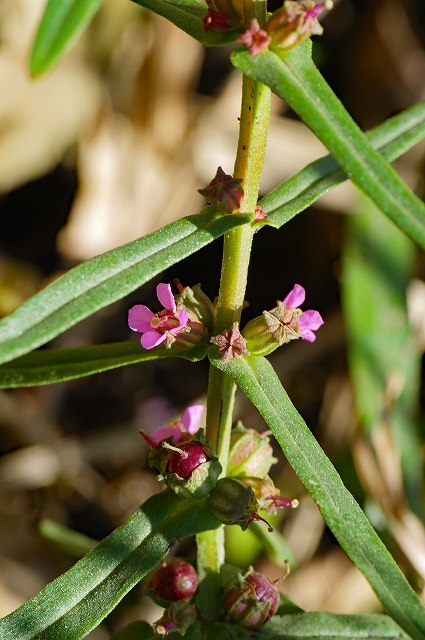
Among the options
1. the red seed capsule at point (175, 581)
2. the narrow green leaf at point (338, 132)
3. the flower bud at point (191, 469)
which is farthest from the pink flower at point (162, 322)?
the red seed capsule at point (175, 581)

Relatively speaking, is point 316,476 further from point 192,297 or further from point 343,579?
point 343,579

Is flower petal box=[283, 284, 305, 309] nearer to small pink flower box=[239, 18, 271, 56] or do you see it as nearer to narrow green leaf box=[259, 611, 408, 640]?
small pink flower box=[239, 18, 271, 56]

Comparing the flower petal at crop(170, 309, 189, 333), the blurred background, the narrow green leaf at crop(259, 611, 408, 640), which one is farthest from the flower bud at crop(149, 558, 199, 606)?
the blurred background

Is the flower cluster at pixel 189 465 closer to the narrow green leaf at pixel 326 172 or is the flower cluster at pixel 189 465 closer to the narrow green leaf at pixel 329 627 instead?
the narrow green leaf at pixel 329 627

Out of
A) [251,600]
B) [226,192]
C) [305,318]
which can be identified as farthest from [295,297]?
[251,600]

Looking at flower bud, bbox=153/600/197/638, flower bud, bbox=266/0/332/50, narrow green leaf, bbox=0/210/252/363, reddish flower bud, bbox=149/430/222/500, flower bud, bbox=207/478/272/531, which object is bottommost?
flower bud, bbox=153/600/197/638

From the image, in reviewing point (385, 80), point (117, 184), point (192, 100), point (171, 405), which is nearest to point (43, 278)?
point (117, 184)

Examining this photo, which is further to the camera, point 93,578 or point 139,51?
point 139,51
